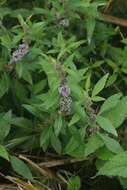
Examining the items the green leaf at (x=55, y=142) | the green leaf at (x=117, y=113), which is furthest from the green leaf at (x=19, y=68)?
the green leaf at (x=117, y=113)

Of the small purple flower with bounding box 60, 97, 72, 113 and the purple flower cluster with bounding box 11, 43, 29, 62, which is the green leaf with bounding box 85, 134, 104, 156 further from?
the purple flower cluster with bounding box 11, 43, 29, 62

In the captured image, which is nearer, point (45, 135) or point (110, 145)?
point (110, 145)

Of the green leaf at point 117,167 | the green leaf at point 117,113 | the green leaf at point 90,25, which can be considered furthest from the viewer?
the green leaf at point 90,25

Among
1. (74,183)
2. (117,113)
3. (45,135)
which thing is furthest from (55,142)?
(117,113)

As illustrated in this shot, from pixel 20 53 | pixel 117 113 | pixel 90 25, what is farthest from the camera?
pixel 90 25

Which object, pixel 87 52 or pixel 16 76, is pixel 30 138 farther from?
pixel 87 52

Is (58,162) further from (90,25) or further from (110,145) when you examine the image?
(90,25)

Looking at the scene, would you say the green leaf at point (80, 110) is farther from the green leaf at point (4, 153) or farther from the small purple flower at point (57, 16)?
the small purple flower at point (57, 16)
